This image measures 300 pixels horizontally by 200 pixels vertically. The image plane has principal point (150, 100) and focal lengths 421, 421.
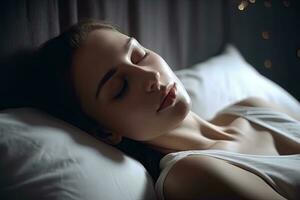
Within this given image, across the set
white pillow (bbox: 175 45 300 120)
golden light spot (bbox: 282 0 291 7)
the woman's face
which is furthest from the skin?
golden light spot (bbox: 282 0 291 7)

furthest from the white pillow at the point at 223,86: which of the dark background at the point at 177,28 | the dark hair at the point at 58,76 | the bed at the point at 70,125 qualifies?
the dark hair at the point at 58,76

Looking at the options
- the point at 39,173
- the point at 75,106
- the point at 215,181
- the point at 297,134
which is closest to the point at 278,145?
the point at 297,134

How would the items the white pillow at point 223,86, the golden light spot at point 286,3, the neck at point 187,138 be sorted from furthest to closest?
the golden light spot at point 286,3, the white pillow at point 223,86, the neck at point 187,138

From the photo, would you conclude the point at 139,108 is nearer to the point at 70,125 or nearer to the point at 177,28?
the point at 70,125

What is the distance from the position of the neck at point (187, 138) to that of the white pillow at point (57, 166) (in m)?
0.18

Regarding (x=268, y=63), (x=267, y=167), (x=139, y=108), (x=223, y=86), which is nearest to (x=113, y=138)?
(x=139, y=108)

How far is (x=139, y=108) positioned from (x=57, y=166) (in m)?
0.26

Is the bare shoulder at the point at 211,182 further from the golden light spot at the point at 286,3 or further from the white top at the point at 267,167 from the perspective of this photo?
the golden light spot at the point at 286,3

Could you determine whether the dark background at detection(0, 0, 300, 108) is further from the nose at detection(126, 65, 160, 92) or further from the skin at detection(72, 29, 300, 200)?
the nose at detection(126, 65, 160, 92)

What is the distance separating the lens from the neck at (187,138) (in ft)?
3.55

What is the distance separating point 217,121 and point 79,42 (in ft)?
1.74

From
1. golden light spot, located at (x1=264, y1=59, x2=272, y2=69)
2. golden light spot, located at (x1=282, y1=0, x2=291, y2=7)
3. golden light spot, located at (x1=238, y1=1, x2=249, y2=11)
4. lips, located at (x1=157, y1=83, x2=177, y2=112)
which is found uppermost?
golden light spot, located at (x1=282, y1=0, x2=291, y2=7)

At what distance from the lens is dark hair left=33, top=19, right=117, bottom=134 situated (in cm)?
102

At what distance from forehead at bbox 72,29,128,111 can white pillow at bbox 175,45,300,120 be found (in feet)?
1.49
